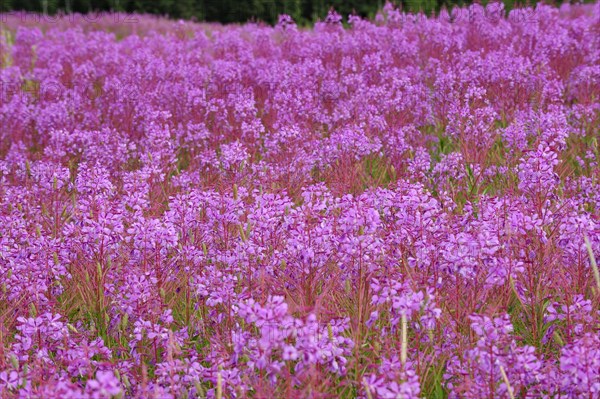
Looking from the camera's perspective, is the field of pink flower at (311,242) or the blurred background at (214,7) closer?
the field of pink flower at (311,242)

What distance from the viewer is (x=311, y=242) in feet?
10.1

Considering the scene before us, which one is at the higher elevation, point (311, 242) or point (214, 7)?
point (214, 7)

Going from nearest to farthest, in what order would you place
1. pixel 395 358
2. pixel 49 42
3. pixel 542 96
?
1. pixel 395 358
2. pixel 542 96
3. pixel 49 42

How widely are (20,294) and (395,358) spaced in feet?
6.41

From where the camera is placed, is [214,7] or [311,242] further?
[214,7]

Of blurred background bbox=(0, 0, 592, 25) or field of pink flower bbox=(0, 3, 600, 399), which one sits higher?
blurred background bbox=(0, 0, 592, 25)

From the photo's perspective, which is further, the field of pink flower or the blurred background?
the blurred background

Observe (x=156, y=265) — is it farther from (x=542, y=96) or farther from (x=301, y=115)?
(x=542, y=96)

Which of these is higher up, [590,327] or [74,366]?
[590,327]

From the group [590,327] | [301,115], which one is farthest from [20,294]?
[301,115]

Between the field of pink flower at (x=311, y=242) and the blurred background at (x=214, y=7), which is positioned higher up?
the blurred background at (x=214, y=7)

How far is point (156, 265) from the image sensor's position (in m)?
3.22

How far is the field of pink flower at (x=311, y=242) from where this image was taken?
2.42m

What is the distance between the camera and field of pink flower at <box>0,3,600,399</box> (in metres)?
2.42
